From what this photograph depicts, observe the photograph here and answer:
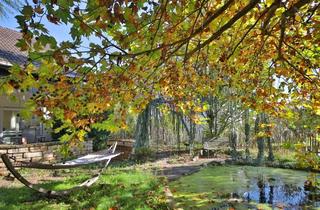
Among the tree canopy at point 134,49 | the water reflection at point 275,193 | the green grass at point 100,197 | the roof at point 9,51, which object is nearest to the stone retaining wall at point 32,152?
the green grass at point 100,197

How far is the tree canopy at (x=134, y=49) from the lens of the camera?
7.95 ft

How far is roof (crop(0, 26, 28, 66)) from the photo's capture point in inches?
494

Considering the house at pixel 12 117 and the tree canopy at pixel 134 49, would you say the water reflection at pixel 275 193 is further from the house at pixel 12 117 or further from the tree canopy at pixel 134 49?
the house at pixel 12 117

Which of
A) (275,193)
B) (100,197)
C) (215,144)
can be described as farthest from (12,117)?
(275,193)

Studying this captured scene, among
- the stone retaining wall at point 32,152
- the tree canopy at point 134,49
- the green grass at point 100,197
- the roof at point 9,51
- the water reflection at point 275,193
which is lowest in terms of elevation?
the water reflection at point 275,193

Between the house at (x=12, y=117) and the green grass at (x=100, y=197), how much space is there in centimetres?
469

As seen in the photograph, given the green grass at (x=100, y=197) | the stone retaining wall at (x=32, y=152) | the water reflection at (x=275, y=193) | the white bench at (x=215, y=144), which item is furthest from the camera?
the white bench at (x=215, y=144)

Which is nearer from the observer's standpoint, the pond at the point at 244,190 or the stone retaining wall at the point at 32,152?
the pond at the point at 244,190

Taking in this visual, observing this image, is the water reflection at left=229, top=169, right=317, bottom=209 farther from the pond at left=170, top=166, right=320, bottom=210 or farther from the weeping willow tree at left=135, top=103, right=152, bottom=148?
the weeping willow tree at left=135, top=103, right=152, bottom=148

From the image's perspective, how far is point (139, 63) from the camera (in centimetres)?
404

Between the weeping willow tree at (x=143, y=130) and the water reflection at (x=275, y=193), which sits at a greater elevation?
the weeping willow tree at (x=143, y=130)

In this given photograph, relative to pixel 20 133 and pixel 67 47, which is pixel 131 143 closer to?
pixel 20 133

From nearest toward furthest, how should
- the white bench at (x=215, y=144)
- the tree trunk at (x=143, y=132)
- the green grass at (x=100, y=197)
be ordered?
the green grass at (x=100, y=197) < the tree trunk at (x=143, y=132) < the white bench at (x=215, y=144)

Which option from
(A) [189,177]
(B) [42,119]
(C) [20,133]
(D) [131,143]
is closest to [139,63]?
(B) [42,119]
